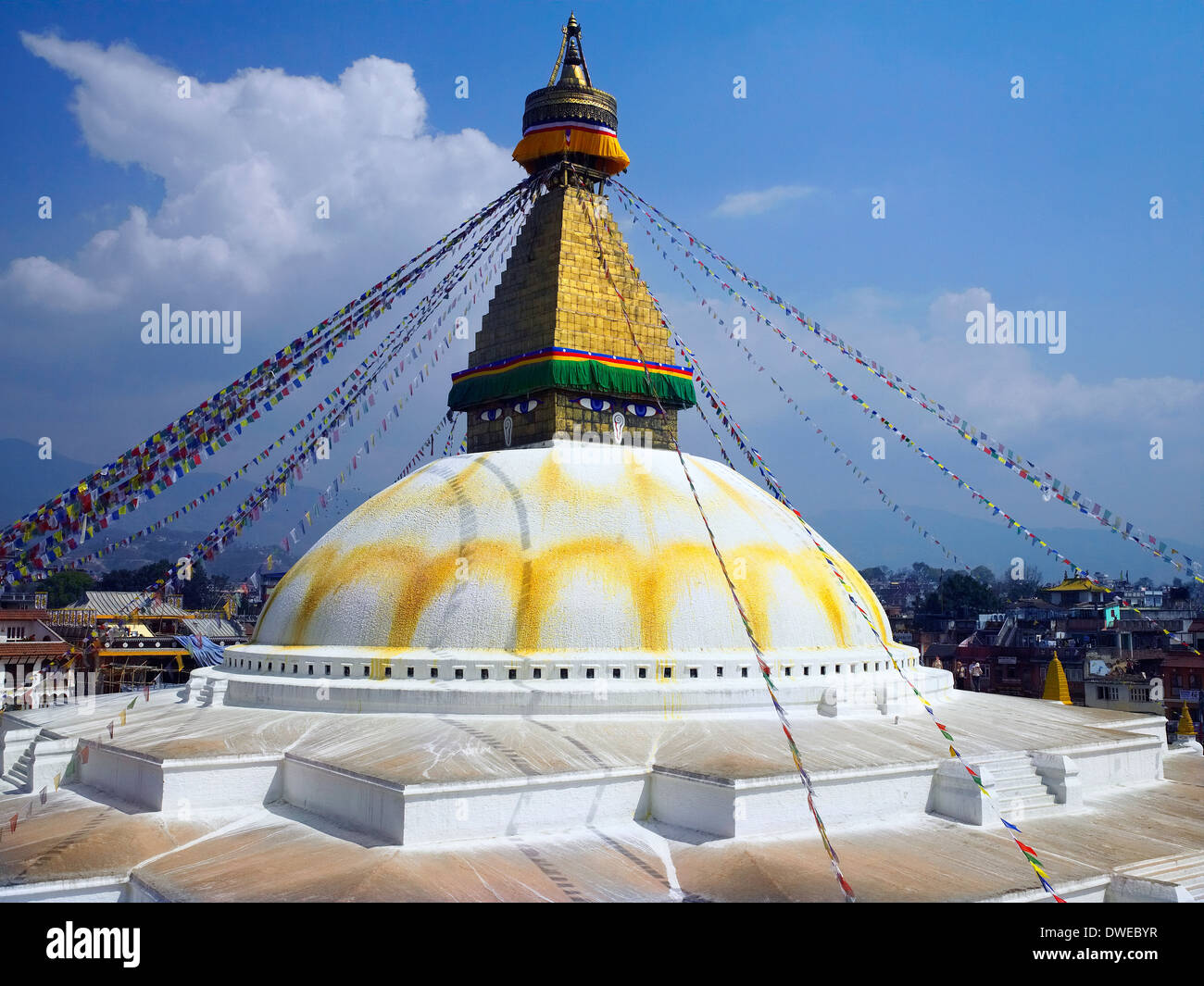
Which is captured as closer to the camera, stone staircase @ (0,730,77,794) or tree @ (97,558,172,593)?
stone staircase @ (0,730,77,794)

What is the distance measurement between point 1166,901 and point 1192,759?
22.4 ft

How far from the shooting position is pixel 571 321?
573 inches

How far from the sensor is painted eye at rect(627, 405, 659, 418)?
14938 mm

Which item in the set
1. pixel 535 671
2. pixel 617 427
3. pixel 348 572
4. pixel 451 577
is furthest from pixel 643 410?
pixel 535 671

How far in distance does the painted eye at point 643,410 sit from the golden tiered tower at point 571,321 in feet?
0.07

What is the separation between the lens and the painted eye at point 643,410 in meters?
14.9

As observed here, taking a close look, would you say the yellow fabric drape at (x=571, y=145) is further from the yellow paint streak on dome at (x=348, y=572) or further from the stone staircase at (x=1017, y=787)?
the stone staircase at (x=1017, y=787)

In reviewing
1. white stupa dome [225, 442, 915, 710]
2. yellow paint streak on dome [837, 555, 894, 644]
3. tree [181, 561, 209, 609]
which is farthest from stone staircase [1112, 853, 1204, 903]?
tree [181, 561, 209, 609]

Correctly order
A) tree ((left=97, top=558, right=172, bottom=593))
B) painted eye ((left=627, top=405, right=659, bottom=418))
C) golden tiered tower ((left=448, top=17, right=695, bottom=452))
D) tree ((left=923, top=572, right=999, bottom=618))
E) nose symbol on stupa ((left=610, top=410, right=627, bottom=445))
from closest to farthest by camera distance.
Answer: golden tiered tower ((left=448, top=17, right=695, bottom=452))
nose symbol on stupa ((left=610, top=410, right=627, bottom=445))
painted eye ((left=627, top=405, right=659, bottom=418))
tree ((left=923, top=572, right=999, bottom=618))
tree ((left=97, top=558, right=172, bottom=593))

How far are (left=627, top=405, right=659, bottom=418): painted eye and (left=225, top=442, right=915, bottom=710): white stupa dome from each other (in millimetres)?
1232

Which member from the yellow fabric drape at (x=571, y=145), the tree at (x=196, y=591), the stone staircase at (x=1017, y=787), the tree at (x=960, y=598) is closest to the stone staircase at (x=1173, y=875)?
the stone staircase at (x=1017, y=787)

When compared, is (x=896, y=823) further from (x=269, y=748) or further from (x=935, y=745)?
(x=269, y=748)

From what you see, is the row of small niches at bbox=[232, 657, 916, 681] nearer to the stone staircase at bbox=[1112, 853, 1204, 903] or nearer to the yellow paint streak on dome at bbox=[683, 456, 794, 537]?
the yellow paint streak on dome at bbox=[683, 456, 794, 537]
